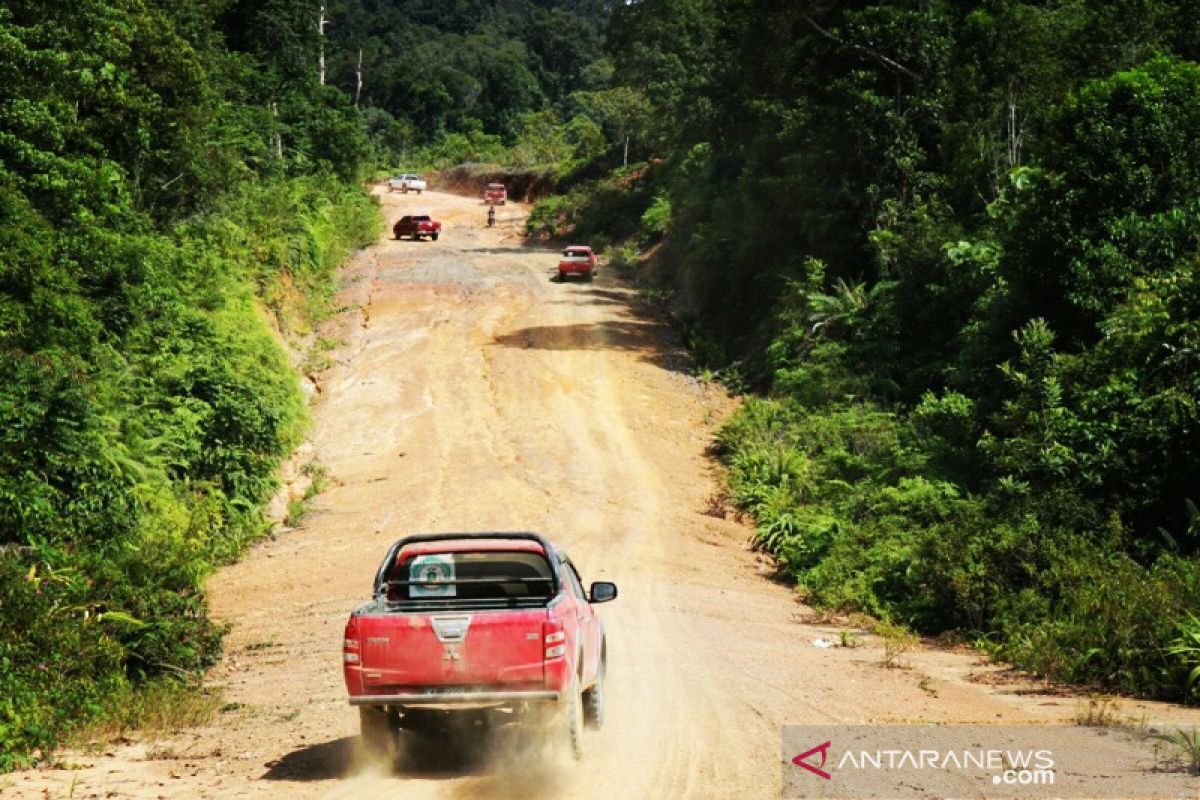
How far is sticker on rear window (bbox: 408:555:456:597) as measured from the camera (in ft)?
34.6

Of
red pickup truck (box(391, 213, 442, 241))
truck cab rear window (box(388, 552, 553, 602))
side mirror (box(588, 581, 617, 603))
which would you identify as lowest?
side mirror (box(588, 581, 617, 603))

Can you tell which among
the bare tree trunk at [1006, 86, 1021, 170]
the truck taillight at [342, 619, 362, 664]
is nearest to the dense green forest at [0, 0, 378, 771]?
the truck taillight at [342, 619, 362, 664]

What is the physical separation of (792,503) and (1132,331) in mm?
7617

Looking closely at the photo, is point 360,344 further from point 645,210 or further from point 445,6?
point 445,6

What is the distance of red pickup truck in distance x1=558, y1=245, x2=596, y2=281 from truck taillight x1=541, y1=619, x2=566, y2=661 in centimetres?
4078

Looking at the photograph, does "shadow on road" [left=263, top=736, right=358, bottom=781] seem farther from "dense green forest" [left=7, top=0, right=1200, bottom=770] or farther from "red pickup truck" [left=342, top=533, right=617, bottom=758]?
"dense green forest" [left=7, top=0, right=1200, bottom=770]

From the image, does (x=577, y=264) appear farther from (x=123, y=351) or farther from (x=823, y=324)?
(x=123, y=351)

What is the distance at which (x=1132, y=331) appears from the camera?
1948 cm

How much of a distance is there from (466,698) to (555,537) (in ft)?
45.2

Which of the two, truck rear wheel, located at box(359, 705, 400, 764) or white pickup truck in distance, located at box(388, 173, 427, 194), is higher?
white pickup truck in distance, located at box(388, 173, 427, 194)

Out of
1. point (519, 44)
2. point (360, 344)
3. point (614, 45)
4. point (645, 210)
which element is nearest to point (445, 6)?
point (519, 44)

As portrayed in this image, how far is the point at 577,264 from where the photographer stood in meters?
49.8

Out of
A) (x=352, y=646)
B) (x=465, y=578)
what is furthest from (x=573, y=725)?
(x=465, y=578)

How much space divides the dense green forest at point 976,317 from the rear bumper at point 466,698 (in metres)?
6.82
